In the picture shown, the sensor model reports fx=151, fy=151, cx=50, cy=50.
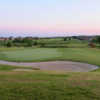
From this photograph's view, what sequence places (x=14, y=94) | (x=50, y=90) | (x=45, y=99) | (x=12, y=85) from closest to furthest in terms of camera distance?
(x=45, y=99), (x=14, y=94), (x=50, y=90), (x=12, y=85)

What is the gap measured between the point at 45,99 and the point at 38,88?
2.84 feet

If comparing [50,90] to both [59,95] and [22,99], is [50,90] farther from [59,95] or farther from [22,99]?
[22,99]

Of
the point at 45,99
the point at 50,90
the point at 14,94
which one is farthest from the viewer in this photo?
the point at 50,90

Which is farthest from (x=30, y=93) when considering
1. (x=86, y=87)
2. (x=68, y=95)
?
(x=86, y=87)

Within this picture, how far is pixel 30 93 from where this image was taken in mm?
4586

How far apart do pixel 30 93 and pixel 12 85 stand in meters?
1.03

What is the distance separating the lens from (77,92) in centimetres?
462

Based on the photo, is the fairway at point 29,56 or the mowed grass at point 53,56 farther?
the fairway at point 29,56

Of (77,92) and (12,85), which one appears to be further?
(12,85)

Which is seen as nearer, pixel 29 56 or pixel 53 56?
pixel 53 56

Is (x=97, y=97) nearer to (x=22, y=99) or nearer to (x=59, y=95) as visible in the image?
(x=59, y=95)

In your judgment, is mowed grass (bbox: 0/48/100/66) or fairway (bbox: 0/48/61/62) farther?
fairway (bbox: 0/48/61/62)

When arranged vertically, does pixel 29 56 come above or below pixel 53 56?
below

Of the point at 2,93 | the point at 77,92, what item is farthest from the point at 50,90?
the point at 2,93
